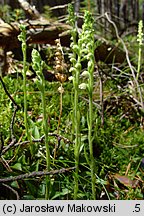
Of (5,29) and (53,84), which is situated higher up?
(5,29)

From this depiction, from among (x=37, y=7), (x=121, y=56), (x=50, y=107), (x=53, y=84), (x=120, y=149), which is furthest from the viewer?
(x=37, y=7)


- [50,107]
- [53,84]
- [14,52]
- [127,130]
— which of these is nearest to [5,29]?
[14,52]

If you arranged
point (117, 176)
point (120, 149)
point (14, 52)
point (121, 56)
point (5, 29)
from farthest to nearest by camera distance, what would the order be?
point (121, 56) < point (14, 52) < point (5, 29) < point (120, 149) < point (117, 176)

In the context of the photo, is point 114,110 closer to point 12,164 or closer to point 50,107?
point 50,107

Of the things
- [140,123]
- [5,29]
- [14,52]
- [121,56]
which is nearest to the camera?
[140,123]

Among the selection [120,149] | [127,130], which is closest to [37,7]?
[127,130]

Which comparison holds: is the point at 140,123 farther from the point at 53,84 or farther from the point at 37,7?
the point at 37,7

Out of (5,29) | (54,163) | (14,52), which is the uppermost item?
(5,29)

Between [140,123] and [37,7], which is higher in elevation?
[37,7]

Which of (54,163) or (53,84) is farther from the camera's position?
(53,84)
